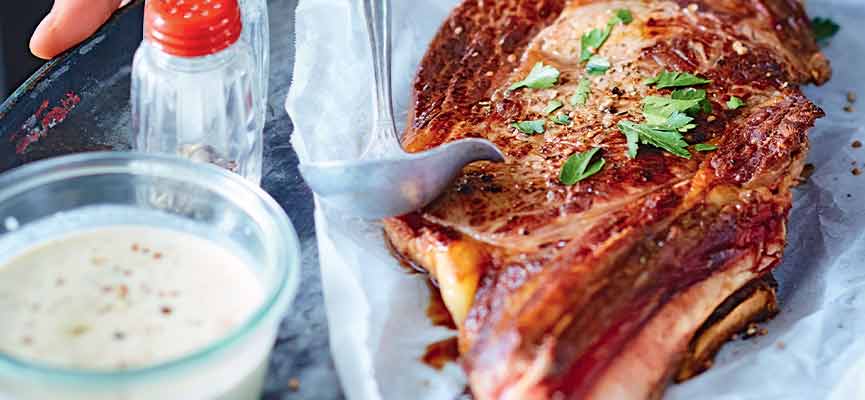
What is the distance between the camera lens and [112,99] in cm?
313

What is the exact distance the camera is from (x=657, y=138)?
8.87 feet

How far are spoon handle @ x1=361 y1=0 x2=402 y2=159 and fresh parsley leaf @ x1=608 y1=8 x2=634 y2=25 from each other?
70cm

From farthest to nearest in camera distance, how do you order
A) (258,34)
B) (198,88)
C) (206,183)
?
(258,34)
(198,88)
(206,183)

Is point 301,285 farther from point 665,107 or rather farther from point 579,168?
point 665,107

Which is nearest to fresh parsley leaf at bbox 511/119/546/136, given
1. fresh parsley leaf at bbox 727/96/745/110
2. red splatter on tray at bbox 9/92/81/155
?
fresh parsley leaf at bbox 727/96/745/110

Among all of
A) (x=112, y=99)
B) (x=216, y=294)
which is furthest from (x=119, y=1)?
(x=216, y=294)

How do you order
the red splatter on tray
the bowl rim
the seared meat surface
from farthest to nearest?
the red splatter on tray → the seared meat surface → the bowl rim

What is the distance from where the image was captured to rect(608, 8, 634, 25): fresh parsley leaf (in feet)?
10.4

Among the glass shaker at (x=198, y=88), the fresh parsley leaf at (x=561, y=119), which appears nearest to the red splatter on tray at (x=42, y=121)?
the glass shaker at (x=198, y=88)

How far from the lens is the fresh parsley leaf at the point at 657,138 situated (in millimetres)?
2684

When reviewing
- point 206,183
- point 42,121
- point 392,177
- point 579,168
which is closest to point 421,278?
point 392,177

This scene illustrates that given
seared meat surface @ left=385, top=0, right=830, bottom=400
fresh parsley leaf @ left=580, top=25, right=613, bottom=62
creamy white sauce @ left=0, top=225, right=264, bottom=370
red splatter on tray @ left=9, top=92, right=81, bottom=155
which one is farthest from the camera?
fresh parsley leaf @ left=580, top=25, right=613, bottom=62

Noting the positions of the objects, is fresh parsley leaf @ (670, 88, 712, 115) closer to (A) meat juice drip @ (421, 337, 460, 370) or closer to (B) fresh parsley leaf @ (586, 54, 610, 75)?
(B) fresh parsley leaf @ (586, 54, 610, 75)

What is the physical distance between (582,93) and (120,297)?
1.37 meters
